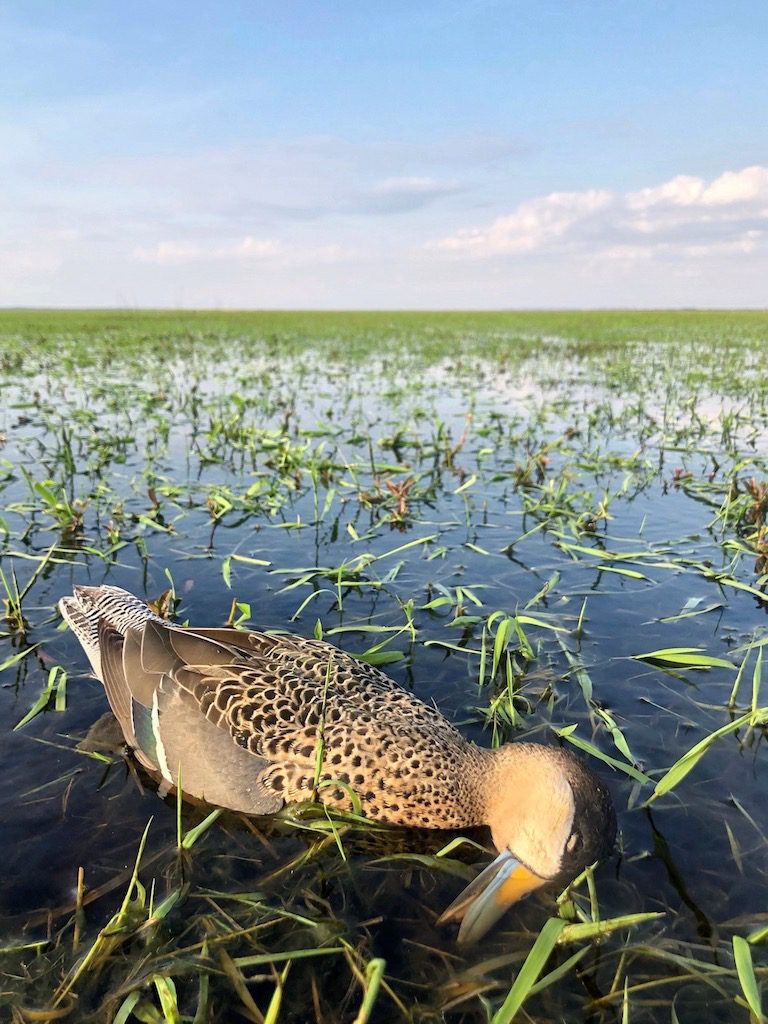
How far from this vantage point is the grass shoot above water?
267cm

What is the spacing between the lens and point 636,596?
584 cm

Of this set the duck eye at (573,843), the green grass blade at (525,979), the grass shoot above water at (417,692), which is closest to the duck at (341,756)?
the duck eye at (573,843)

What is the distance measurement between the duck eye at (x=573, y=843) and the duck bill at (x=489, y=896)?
206 mm

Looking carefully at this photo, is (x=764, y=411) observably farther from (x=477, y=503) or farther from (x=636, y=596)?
(x=636, y=596)

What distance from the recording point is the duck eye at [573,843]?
3.01m

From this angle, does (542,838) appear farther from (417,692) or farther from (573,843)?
(417,692)

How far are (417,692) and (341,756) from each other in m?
1.17

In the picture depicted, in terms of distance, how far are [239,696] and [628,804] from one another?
2281mm

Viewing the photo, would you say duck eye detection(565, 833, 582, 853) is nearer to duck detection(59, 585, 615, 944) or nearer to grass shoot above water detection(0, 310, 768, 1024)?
duck detection(59, 585, 615, 944)

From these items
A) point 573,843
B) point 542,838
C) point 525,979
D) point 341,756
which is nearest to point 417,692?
point 341,756

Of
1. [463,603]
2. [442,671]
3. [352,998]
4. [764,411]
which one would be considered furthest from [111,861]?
[764,411]

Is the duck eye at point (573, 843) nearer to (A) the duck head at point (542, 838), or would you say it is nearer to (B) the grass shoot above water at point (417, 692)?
(A) the duck head at point (542, 838)

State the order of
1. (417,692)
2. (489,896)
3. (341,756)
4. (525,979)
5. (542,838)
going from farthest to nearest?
1. (417,692)
2. (341,756)
3. (542,838)
4. (489,896)
5. (525,979)

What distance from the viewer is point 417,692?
4637 millimetres
